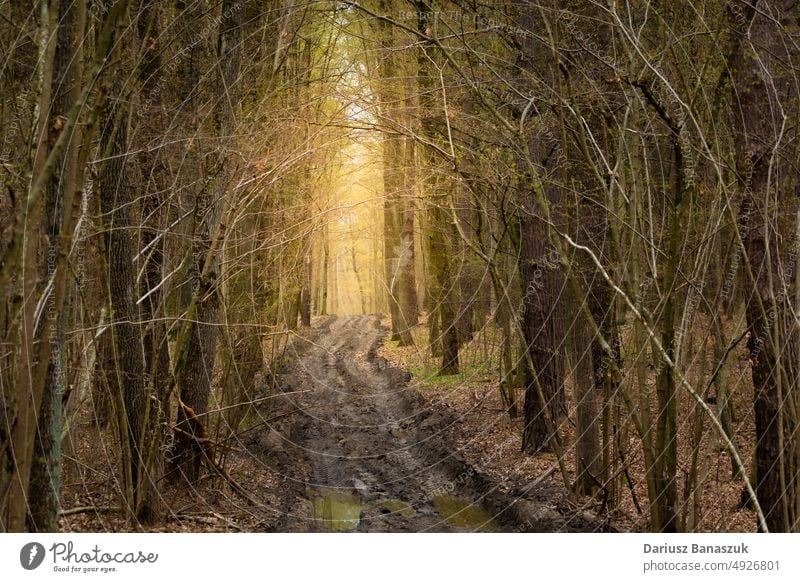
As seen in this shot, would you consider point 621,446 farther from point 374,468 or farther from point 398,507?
point 374,468

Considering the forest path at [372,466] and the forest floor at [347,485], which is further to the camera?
the forest path at [372,466]

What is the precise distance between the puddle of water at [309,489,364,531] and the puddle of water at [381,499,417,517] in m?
0.22

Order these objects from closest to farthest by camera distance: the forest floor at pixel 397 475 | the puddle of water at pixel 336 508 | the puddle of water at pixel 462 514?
the forest floor at pixel 397 475
the puddle of water at pixel 462 514
the puddle of water at pixel 336 508

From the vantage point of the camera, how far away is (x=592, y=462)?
5141 millimetres

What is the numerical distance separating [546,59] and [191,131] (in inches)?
106

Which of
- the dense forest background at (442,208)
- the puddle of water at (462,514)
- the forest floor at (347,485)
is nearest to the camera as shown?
the dense forest background at (442,208)

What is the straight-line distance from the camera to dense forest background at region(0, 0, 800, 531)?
2.96 meters

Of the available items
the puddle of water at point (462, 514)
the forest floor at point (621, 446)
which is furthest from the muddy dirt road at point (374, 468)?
the forest floor at point (621, 446)

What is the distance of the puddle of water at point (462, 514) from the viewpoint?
5551mm

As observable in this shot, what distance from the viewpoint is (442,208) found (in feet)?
17.5
